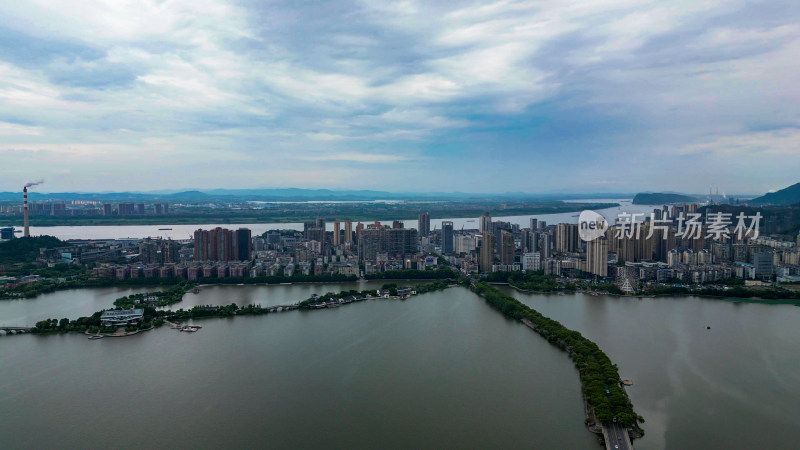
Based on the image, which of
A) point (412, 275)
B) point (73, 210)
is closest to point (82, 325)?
point (412, 275)

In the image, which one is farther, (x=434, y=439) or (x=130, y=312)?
(x=130, y=312)

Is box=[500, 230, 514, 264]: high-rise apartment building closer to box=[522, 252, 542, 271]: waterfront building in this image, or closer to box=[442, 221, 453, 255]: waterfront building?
box=[522, 252, 542, 271]: waterfront building

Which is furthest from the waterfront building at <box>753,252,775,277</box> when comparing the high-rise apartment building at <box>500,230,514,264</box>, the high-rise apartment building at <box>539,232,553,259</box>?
the high-rise apartment building at <box>500,230,514,264</box>

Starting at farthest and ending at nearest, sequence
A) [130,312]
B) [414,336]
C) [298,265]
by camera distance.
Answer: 1. [298,265]
2. [130,312]
3. [414,336]

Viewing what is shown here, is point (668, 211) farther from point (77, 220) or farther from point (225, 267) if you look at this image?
point (77, 220)

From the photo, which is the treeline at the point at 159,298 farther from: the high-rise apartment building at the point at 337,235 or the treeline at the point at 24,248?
the high-rise apartment building at the point at 337,235

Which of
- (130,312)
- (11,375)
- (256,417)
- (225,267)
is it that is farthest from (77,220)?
(256,417)

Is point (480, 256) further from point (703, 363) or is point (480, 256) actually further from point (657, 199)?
point (657, 199)
